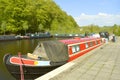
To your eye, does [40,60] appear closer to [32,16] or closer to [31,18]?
[31,18]

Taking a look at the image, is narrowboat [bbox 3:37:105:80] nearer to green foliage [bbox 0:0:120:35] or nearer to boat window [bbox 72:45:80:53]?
boat window [bbox 72:45:80:53]

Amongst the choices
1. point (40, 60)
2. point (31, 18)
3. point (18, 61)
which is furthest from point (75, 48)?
point (31, 18)

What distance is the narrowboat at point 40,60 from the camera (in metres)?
15.7

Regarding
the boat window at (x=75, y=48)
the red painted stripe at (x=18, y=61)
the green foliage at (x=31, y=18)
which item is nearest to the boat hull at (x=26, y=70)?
the red painted stripe at (x=18, y=61)

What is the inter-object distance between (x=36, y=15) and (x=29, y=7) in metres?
9.47

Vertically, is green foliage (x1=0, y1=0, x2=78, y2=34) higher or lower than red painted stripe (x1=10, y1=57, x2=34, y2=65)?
higher

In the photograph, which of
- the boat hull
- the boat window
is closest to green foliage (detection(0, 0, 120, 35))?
the boat window

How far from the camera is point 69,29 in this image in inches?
4732

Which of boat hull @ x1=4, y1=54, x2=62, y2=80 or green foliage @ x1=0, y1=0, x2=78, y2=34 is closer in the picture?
boat hull @ x1=4, y1=54, x2=62, y2=80

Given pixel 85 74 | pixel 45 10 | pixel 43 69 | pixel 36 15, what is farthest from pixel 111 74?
pixel 45 10

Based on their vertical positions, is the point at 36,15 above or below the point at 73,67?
above

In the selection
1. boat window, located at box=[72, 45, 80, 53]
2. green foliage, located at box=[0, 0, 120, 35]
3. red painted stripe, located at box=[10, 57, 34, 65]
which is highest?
green foliage, located at box=[0, 0, 120, 35]

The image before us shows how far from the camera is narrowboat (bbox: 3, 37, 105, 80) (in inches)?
617

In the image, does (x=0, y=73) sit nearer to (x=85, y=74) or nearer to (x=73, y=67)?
(x=73, y=67)
